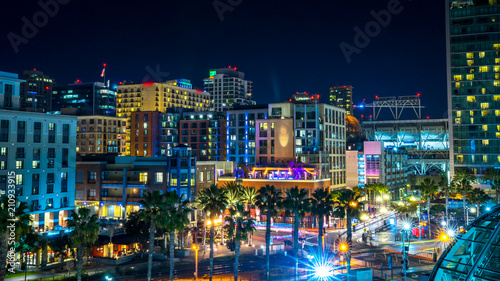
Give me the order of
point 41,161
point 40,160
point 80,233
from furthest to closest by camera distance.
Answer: point 41,161, point 40,160, point 80,233

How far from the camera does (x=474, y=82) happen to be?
555ft

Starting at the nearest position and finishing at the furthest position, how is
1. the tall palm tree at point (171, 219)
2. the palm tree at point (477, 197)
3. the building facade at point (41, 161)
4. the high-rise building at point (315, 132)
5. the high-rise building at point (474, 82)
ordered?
the tall palm tree at point (171, 219) < the building facade at point (41, 161) < the palm tree at point (477, 197) < the high-rise building at point (315, 132) < the high-rise building at point (474, 82)

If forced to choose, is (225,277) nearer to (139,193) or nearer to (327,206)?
(327,206)

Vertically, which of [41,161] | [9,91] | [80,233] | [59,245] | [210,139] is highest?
[9,91]

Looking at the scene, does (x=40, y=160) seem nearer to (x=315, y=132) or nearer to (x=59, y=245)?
(x=59, y=245)

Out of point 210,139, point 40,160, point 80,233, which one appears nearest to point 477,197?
point 80,233

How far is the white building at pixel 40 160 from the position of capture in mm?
84438

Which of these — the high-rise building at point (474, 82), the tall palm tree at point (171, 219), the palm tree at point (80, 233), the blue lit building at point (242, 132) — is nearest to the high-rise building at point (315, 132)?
the blue lit building at point (242, 132)

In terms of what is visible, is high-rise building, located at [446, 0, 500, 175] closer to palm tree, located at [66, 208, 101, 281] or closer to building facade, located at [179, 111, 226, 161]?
building facade, located at [179, 111, 226, 161]

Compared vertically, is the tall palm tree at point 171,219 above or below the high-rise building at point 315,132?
Result: below

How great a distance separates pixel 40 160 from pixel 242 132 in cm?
9892

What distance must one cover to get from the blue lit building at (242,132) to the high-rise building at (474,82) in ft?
246

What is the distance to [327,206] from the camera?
83.1m

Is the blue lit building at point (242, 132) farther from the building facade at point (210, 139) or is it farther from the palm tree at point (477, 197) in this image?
the palm tree at point (477, 197)
